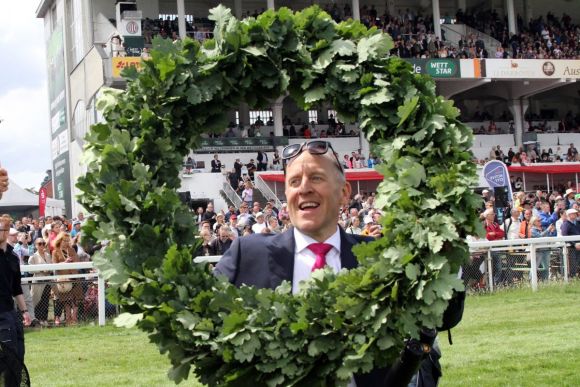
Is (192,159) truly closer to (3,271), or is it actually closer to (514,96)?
(514,96)

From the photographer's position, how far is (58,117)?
4253cm

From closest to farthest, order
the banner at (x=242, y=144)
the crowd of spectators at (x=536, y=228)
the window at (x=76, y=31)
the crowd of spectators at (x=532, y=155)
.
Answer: the crowd of spectators at (x=536, y=228) < the banner at (x=242, y=144) < the crowd of spectators at (x=532, y=155) < the window at (x=76, y=31)

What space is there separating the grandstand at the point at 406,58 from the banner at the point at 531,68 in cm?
4

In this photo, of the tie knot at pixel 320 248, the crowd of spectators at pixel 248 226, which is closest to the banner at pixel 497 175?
the crowd of spectators at pixel 248 226

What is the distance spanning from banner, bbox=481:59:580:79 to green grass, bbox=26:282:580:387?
2506 centimetres

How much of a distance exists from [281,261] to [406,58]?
33584 mm

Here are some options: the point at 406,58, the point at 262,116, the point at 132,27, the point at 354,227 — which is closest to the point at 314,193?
the point at 354,227

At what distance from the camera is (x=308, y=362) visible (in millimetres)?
3607

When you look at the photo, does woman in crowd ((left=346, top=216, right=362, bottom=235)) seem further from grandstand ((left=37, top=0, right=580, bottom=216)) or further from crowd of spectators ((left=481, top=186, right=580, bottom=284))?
grandstand ((left=37, top=0, right=580, bottom=216))

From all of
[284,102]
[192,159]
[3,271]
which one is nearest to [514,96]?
[284,102]

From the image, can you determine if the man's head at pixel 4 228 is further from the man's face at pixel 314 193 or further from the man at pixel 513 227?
the man at pixel 513 227

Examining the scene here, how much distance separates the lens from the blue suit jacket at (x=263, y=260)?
13.1 feet

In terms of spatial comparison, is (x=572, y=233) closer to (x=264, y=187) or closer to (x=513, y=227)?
(x=513, y=227)

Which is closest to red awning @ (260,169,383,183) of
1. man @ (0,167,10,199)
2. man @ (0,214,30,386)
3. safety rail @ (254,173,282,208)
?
safety rail @ (254,173,282,208)
